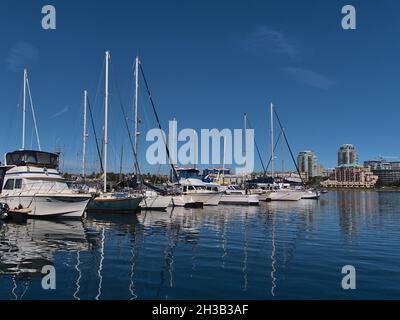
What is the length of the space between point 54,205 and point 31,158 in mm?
6026

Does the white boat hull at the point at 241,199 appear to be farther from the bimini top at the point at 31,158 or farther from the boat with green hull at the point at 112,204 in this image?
the bimini top at the point at 31,158

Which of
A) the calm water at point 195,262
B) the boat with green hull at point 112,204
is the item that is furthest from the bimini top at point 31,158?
the calm water at point 195,262

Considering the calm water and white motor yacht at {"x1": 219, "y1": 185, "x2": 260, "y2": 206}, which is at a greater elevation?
white motor yacht at {"x1": 219, "y1": 185, "x2": 260, "y2": 206}

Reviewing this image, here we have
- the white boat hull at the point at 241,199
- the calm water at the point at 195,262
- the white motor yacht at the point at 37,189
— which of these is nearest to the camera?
the calm water at the point at 195,262

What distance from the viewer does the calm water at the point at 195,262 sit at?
42.8ft

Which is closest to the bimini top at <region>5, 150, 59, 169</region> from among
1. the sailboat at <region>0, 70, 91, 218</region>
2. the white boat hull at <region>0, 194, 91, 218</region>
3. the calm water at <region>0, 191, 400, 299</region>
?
the sailboat at <region>0, 70, 91, 218</region>

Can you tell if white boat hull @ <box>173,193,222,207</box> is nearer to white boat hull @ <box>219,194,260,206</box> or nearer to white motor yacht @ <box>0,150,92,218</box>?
white boat hull @ <box>219,194,260,206</box>

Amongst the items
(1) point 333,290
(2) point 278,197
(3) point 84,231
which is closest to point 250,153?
(2) point 278,197

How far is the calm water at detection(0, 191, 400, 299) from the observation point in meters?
13.0

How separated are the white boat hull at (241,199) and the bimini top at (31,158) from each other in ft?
117

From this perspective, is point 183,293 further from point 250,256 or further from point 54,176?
point 54,176

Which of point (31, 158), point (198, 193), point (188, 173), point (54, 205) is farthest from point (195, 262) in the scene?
point (188, 173)

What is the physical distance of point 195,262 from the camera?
17.8 m
